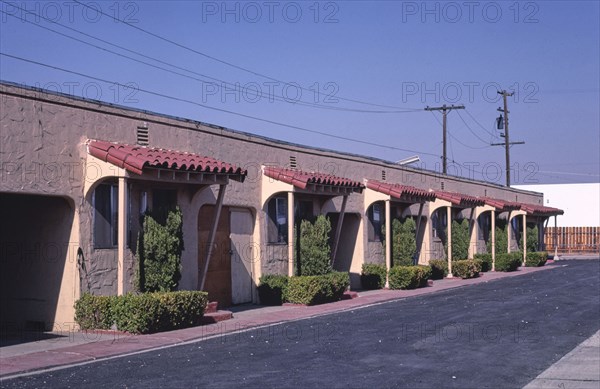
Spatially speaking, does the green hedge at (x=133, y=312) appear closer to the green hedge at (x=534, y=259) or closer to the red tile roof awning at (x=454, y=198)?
the red tile roof awning at (x=454, y=198)

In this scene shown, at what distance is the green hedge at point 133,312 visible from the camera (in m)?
14.7

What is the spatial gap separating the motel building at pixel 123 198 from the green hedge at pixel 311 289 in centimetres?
73

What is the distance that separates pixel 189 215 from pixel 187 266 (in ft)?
3.79

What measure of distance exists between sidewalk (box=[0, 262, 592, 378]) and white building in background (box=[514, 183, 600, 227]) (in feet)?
166

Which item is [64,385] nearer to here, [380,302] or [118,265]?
[118,265]

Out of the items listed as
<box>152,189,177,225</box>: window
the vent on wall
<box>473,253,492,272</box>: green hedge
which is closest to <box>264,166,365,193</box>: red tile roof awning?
<box>152,189,177,225</box>: window

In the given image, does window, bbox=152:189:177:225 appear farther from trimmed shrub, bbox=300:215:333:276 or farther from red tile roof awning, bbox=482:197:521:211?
red tile roof awning, bbox=482:197:521:211

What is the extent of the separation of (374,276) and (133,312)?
43.4 ft

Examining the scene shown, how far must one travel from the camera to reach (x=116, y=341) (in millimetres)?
13914

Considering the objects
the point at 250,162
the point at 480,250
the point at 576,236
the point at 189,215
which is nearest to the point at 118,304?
the point at 189,215

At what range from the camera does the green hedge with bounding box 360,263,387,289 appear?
26.6 m

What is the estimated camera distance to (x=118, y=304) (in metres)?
14.8

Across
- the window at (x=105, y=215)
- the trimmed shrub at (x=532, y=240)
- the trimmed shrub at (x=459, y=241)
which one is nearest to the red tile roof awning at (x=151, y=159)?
the window at (x=105, y=215)

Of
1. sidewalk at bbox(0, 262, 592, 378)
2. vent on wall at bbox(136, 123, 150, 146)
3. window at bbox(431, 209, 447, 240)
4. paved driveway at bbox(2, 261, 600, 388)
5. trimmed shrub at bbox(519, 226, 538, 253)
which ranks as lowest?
sidewalk at bbox(0, 262, 592, 378)
